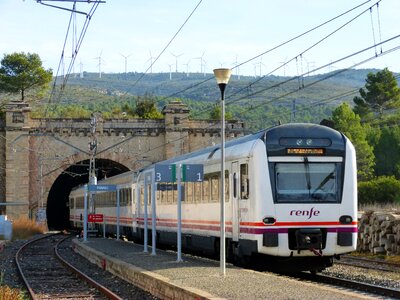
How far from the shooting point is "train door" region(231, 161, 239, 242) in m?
19.4

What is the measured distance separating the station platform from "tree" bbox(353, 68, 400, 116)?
76.3 m

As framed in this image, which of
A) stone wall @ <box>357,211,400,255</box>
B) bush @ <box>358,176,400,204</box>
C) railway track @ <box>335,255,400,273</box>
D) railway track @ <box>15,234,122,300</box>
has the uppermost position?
bush @ <box>358,176,400,204</box>

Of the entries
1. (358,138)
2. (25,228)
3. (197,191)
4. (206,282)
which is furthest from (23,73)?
(206,282)

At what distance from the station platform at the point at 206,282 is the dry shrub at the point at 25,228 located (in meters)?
31.5

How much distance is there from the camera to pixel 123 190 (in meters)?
37.0

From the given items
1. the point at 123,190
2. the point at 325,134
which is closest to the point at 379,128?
the point at 123,190

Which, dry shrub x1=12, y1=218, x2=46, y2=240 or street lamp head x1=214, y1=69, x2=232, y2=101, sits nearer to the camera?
street lamp head x1=214, y1=69, x2=232, y2=101

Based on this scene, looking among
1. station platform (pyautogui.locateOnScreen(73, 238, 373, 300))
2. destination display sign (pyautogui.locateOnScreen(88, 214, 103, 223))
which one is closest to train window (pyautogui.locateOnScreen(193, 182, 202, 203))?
station platform (pyautogui.locateOnScreen(73, 238, 373, 300))

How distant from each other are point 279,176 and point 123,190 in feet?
64.0

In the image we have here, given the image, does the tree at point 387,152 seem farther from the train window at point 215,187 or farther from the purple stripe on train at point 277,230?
the purple stripe on train at point 277,230

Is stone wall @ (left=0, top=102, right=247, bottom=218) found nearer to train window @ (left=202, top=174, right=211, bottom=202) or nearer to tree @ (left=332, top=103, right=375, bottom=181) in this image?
tree @ (left=332, top=103, right=375, bottom=181)

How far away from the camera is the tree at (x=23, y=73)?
96.1 meters

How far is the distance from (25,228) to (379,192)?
23906 mm

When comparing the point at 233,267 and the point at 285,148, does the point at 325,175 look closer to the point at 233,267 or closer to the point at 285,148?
the point at 285,148
